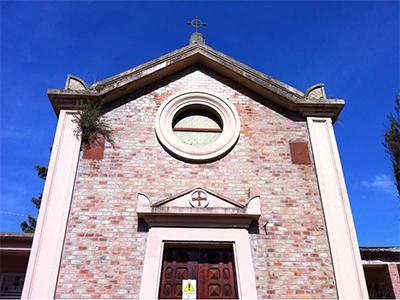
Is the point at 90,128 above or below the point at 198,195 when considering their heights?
above

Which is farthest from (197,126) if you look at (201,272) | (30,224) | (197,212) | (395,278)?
(30,224)

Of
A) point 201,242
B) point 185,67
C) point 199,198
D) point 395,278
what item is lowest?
point 395,278

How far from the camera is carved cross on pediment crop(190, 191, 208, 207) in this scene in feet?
22.4

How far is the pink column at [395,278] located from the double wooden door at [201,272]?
5353 mm

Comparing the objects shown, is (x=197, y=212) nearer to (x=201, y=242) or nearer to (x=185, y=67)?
(x=201, y=242)

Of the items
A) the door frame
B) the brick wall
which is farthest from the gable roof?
the door frame

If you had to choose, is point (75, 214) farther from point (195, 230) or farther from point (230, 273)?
point (230, 273)

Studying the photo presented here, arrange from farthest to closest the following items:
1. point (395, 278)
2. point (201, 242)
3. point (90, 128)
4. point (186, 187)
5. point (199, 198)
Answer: point (395, 278) < point (90, 128) < point (186, 187) < point (199, 198) < point (201, 242)

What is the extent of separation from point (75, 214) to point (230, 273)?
3.03m

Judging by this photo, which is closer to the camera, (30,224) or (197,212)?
(197,212)

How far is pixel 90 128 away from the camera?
7.64m

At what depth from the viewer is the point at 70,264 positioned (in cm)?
627

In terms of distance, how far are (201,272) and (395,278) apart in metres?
5.94

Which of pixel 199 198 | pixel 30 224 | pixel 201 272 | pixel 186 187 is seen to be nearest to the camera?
pixel 201 272
